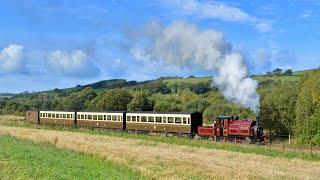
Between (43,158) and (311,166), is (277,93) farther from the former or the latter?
(43,158)

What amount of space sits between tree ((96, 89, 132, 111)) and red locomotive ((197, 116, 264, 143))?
168 ft

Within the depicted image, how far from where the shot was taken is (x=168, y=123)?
58.4 metres

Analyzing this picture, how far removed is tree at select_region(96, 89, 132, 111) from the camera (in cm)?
10375

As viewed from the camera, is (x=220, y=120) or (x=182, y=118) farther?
(x=182, y=118)

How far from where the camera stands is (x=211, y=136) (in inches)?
2074

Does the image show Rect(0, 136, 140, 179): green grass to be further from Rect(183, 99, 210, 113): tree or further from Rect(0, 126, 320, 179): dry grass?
Rect(183, 99, 210, 113): tree

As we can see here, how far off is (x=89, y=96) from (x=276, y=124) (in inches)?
3245

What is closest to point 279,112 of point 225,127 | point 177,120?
point 225,127

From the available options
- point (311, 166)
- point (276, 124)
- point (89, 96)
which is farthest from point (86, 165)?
point (89, 96)

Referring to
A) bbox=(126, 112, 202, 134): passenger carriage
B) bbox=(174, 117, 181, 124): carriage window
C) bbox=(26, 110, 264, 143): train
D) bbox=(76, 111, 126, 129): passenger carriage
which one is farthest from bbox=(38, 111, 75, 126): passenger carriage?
bbox=(174, 117, 181, 124): carriage window

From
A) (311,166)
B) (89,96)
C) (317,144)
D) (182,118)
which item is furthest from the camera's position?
(89,96)

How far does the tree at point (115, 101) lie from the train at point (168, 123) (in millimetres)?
20219

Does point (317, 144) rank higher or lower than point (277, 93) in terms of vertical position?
lower

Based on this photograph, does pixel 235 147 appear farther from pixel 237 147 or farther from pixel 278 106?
pixel 278 106
